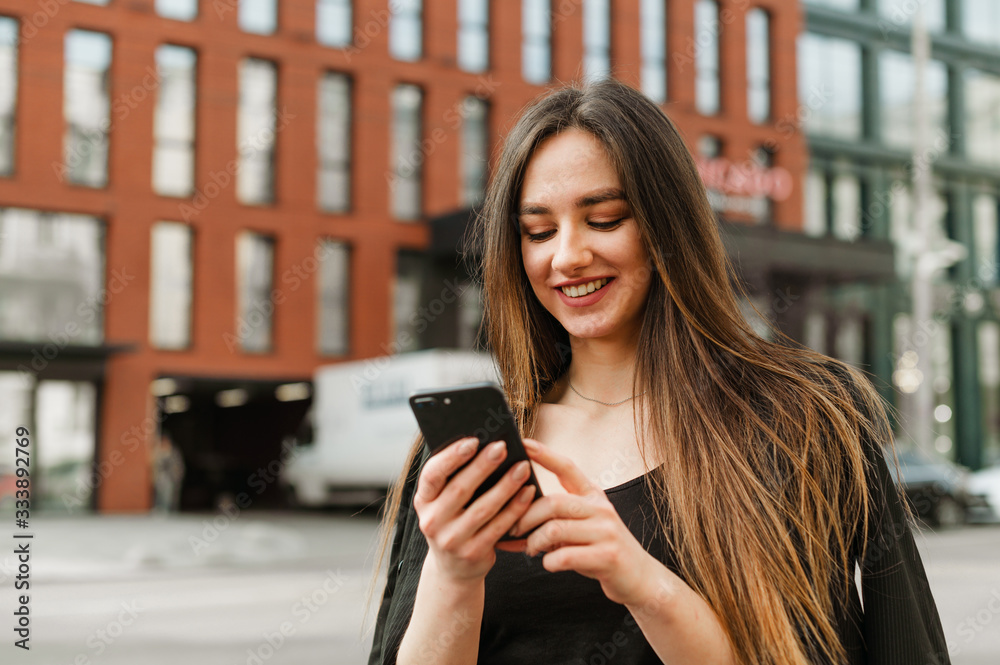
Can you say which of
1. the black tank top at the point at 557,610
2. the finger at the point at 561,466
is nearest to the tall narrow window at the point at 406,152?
the black tank top at the point at 557,610

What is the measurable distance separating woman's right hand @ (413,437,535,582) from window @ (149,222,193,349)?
23837 mm

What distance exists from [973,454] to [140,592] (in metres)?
33.2

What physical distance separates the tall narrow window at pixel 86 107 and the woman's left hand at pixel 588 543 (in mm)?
24043

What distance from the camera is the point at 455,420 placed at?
146 centimetres

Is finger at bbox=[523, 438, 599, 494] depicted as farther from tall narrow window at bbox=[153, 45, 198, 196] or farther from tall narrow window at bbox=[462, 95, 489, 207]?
tall narrow window at bbox=[462, 95, 489, 207]

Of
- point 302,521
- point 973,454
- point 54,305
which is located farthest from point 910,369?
point 54,305

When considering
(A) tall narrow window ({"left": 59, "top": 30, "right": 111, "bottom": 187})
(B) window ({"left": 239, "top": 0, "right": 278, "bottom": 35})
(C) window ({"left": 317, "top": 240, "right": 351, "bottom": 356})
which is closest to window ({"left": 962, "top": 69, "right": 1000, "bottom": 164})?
(C) window ({"left": 317, "top": 240, "right": 351, "bottom": 356})

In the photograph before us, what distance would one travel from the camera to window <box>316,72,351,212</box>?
26281mm

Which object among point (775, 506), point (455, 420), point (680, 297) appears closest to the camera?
point (455, 420)

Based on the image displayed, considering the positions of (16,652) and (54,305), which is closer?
(16,652)

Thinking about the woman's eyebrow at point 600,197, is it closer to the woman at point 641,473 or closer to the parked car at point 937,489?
the woman at point 641,473

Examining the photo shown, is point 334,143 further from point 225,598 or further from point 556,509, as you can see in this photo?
point 556,509

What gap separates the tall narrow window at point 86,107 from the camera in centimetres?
2305

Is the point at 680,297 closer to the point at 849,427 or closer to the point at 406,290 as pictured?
the point at 849,427
